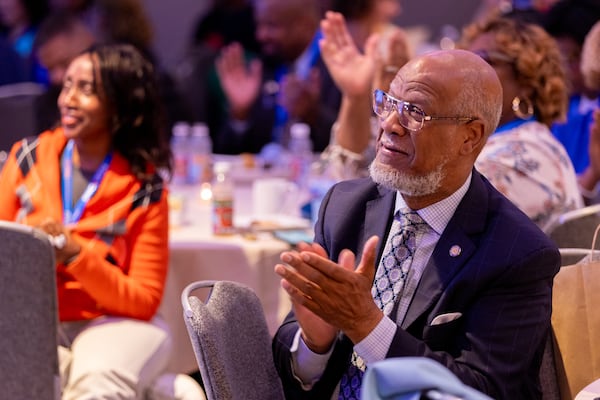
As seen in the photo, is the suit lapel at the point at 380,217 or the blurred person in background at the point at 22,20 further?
the blurred person in background at the point at 22,20

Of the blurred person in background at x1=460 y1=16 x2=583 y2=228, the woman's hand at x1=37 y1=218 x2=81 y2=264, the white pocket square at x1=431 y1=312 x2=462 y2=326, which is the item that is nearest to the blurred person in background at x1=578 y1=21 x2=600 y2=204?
the blurred person in background at x1=460 y1=16 x2=583 y2=228

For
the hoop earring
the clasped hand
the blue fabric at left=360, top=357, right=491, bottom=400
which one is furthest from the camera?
the hoop earring

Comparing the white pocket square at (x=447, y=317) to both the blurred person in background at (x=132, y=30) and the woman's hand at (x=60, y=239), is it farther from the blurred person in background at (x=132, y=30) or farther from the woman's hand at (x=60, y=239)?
the blurred person in background at (x=132, y=30)

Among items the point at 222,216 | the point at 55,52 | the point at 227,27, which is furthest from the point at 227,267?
the point at 227,27

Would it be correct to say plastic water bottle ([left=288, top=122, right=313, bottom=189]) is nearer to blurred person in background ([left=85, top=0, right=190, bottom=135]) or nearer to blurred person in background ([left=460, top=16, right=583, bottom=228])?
blurred person in background ([left=85, top=0, right=190, bottom=135])

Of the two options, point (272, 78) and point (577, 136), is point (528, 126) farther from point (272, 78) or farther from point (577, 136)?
point (272, 78)

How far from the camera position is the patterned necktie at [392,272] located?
241 cm

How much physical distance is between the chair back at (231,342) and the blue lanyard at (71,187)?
3.80 ft

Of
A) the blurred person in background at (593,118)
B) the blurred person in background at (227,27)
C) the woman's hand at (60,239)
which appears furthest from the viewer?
the blurred person in background at (227,27)

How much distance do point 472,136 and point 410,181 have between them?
19 cm

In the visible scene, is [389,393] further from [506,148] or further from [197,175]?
[197,175]

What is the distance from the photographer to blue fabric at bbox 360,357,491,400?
163 cm

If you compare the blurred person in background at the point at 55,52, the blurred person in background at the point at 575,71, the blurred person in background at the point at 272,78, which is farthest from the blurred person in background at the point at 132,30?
the blurred person in background at the point at 575,71

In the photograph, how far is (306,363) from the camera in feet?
7.92
